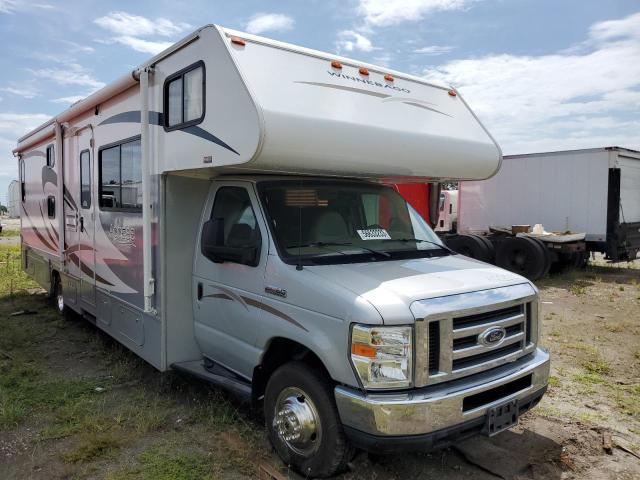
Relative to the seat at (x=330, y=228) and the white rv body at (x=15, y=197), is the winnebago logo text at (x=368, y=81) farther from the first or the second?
the white rv body at (x=15, y=197)

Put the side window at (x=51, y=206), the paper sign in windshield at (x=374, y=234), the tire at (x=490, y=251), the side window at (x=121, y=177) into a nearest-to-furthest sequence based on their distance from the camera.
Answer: the paper sign in windshield at (x=374, y=234) < the side window at (x=121, y=177) < the side window at (x=51, y=206) < the tire at (x=490, y=251)

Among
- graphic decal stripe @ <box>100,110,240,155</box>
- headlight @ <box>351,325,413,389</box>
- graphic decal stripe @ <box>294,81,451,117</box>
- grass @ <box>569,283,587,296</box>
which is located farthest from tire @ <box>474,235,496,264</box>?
headlight @ <box>351,325,413,389</box>

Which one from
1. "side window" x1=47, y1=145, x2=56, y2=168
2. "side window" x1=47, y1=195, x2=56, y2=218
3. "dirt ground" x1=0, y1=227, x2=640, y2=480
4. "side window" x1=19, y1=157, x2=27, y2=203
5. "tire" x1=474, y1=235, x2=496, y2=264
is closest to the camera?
"dirt ground" x1=0, y1=227, x2=640, y2=480

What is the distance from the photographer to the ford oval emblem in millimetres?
3518

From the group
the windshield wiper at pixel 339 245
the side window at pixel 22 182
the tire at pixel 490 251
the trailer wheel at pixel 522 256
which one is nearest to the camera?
the windshield wiper at pixel 339 245

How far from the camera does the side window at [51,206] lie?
315 inches

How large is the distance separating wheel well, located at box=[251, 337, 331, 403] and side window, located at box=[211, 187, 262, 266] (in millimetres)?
646

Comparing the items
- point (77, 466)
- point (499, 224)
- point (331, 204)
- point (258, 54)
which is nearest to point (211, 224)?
point (331, 204)

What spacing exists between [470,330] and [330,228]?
4.53 feet

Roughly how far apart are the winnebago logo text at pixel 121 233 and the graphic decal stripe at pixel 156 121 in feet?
3.40

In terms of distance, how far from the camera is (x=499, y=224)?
49.2 feet

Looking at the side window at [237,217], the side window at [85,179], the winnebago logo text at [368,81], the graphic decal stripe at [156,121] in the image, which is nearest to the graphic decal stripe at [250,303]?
the side window at [237,217]

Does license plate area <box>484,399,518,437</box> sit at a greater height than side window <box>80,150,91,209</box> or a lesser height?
lesser

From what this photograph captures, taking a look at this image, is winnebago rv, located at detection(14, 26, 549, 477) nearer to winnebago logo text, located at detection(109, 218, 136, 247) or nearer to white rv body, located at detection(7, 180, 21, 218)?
winnebago logo text, located at detection(109, 218, 136, 247)
